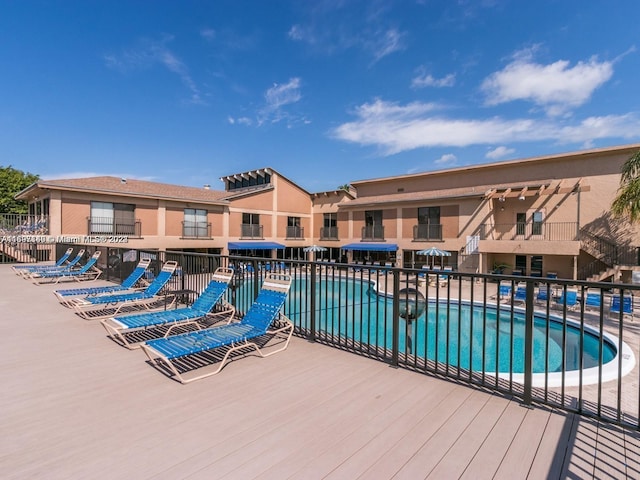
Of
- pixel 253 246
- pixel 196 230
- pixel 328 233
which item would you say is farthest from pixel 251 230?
pixel 328 233

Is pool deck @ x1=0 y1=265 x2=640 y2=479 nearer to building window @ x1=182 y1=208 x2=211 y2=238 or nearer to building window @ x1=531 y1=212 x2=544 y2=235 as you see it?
building window @ x1=531 y1=212 x2=544 y2=235

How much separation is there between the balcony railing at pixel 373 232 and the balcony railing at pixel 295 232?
21.5 feet

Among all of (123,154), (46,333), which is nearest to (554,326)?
(46,333)

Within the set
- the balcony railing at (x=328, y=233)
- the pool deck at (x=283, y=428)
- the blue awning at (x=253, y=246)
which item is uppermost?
the balcony railing at (x=328, y=233)

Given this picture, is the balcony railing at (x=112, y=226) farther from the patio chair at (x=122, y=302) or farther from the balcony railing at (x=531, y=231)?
the balcony railing at (x=531, y=231)

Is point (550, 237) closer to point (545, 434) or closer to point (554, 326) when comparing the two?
point (554, 326)

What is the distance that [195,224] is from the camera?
24297mm

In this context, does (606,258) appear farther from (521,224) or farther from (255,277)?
(255,277)

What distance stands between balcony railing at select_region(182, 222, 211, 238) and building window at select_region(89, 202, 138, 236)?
3335mm

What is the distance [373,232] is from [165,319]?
897 inches

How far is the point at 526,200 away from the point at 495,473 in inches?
893

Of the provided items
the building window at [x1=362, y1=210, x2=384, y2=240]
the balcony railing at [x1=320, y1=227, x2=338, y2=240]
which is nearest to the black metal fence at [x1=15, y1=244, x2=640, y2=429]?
the building window at [x1=362, y1=210, x2=384, y2=240]

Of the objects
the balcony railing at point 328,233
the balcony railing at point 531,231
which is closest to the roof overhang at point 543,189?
the balcony railing at point 531,231

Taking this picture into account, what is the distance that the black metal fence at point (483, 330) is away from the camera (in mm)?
2975
